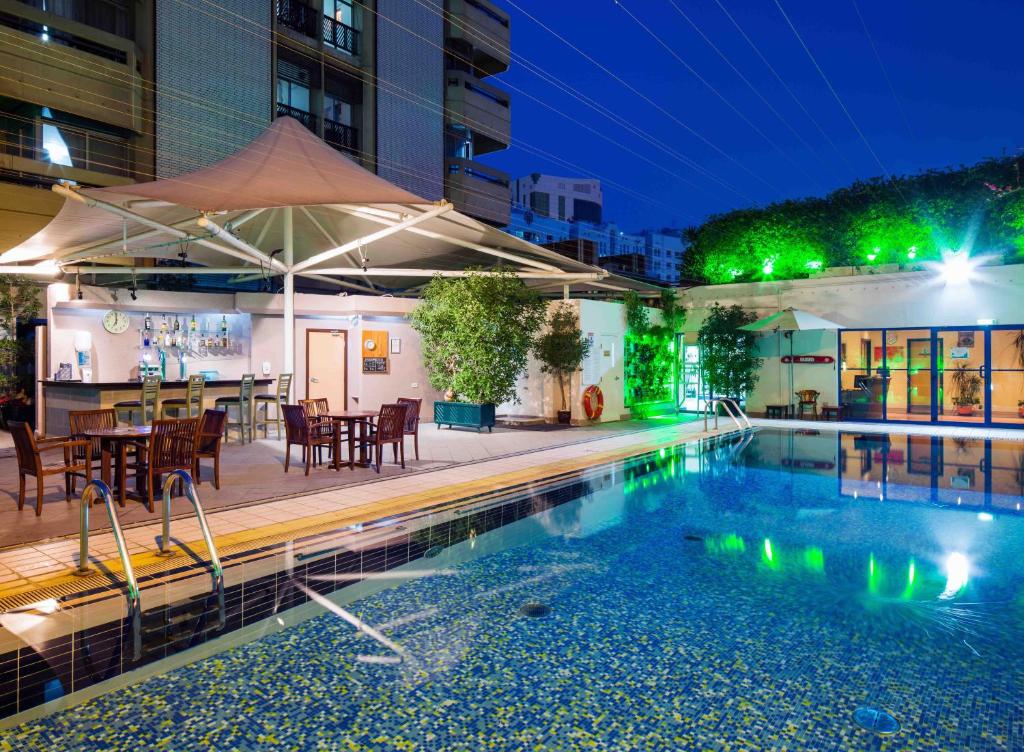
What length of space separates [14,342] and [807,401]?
17283 millimetres

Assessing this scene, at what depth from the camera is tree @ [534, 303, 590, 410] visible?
14.3 meters

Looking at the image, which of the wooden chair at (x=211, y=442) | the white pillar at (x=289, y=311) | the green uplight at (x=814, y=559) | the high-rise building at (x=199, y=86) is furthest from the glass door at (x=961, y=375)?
the high-rise building at (x=199, y=86)

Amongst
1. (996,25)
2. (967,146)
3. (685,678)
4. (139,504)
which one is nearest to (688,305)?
(139,504)

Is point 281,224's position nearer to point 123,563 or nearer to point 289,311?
point 289,311

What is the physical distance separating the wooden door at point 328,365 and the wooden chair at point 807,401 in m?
10.8

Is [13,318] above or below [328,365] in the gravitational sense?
above

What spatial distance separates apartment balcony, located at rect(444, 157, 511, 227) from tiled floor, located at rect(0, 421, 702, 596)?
1481 centimetres

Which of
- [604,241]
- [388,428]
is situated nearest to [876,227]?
[388,428]

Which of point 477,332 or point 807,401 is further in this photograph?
point 807,401

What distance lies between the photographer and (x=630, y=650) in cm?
351

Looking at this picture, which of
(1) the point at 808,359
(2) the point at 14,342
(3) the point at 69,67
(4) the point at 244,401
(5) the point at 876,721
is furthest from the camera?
(1) the point at 808,359

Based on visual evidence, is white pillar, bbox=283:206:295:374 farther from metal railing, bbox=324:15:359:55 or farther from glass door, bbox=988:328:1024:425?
glass door, bbox=988:328:1024:425

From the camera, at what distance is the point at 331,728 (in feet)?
8.98

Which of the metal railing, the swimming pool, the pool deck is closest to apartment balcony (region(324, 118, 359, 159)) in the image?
the metal railing
